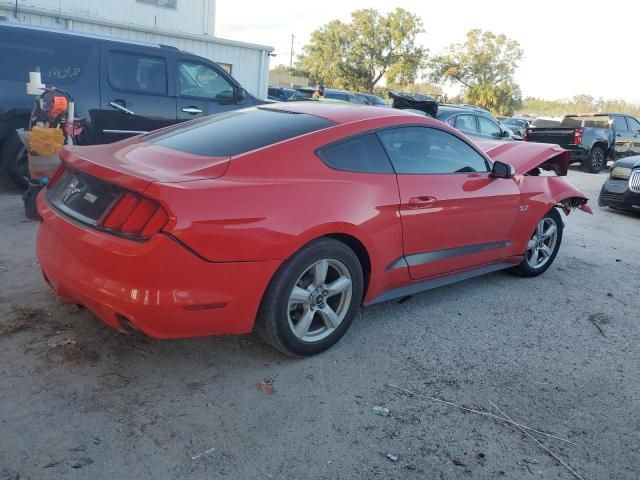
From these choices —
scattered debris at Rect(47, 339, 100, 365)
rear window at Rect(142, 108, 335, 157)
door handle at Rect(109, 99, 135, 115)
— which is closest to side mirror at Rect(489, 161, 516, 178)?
rear window at Rect(142, 108, 335, 157)

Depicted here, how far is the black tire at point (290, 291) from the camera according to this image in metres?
2.97

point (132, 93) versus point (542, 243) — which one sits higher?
point (132, 93)

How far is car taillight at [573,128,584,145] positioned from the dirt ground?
43.3ft

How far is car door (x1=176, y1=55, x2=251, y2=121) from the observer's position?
762 centimetres

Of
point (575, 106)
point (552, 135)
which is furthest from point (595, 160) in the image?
point (575, 106)

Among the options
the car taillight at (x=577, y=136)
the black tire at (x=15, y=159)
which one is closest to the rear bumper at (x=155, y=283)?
the black tire at (x=15, y=159)

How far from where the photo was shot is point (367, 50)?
156ft

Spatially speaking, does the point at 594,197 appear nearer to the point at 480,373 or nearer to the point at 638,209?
the point at 638,209

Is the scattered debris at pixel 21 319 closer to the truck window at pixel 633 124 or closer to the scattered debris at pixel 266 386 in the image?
the scattered debris at pixel 266 386

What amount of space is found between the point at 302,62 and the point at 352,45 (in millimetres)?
6255

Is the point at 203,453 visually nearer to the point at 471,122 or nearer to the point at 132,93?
the point at 132,93

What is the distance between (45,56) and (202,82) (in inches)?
80.8

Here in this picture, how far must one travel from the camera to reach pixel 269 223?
2824mm

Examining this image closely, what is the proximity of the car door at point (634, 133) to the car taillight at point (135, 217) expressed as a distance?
61.1 ft
